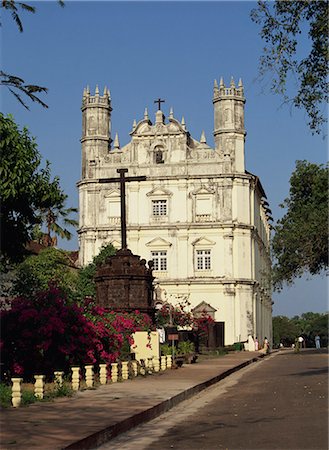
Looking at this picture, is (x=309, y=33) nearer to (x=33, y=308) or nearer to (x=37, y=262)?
(x=33, y=308)

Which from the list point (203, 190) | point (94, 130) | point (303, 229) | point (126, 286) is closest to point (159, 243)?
point (203, 190)

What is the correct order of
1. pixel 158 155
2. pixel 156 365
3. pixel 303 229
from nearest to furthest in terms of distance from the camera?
pixel 156 365 → pixel 303 229 → pixel 158 155

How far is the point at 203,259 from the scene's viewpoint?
6331 cm

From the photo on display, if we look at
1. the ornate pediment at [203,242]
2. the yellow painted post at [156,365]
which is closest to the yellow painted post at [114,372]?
the yellow painted post at [156,365]

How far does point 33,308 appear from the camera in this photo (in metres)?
19.3

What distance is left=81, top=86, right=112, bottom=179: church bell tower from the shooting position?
6556 centimetres

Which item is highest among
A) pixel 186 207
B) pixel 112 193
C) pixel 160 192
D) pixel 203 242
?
pixel 112 193

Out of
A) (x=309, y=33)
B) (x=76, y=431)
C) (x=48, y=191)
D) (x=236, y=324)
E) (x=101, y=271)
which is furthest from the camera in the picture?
(x=236, y=324)

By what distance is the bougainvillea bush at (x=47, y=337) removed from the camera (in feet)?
60.6

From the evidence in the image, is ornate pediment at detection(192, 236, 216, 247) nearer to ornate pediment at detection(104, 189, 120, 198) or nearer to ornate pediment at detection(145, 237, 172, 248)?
ornate pediment at detection(145, 237, 172, 248)

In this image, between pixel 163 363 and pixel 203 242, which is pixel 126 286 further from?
pixel 203 242

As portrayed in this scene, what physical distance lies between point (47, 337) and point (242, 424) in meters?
7.31

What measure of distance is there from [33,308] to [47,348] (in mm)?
1184

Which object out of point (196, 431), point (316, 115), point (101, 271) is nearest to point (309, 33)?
point (316, 115)
